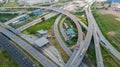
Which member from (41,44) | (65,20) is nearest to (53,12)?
(65,20)

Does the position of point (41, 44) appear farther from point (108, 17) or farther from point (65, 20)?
point (108, 17)

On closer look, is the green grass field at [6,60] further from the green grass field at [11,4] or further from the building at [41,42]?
the green grass field at [11,4]

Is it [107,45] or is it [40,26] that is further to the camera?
[40,26]

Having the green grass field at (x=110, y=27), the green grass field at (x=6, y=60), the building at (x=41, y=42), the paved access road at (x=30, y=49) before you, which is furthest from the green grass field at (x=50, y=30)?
the green grass field at (x=110, y=27)

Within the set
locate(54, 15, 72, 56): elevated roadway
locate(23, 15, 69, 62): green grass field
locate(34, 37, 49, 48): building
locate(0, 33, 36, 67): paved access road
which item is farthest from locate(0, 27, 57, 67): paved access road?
locate(54, 15, 72, 56): elevated roadway

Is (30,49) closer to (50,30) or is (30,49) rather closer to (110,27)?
(50,30)

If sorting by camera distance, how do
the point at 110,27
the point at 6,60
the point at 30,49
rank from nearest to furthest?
1. the point at 6,60
2. the point at 30,49
3. the point at 110,27

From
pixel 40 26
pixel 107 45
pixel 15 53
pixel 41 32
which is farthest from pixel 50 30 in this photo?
pixel 107 45
